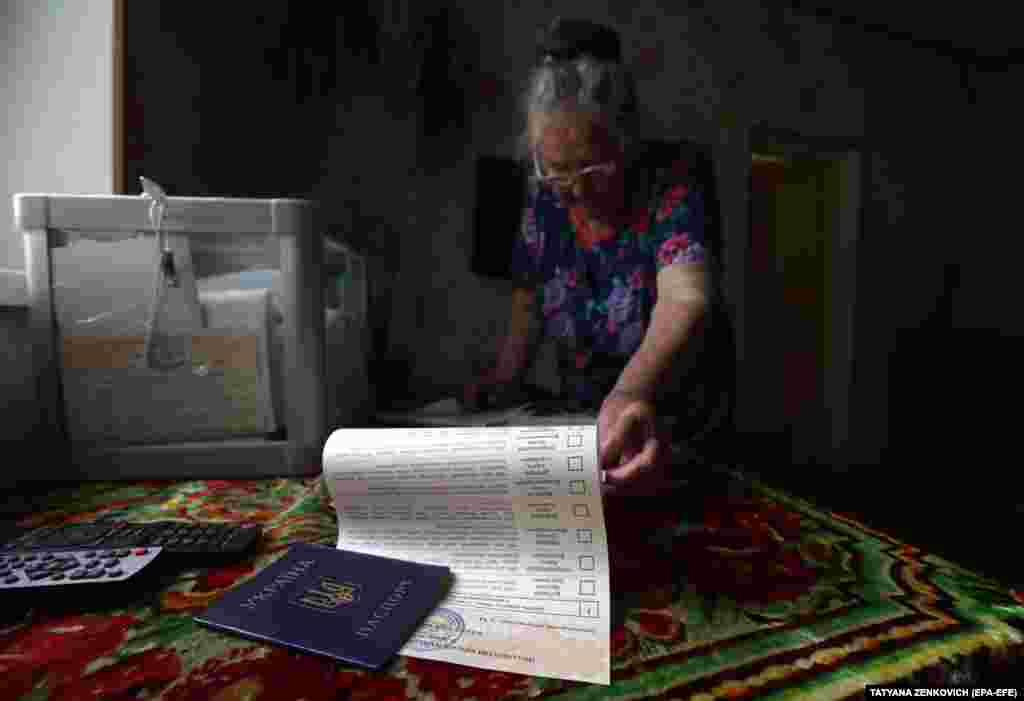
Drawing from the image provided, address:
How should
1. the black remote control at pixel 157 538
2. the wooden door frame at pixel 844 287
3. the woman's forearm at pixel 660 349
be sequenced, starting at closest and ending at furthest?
the black remote control at pixel 157 538 → the woman's forearm at pixel 660 349 → the wooden door frame at pixel 844 287

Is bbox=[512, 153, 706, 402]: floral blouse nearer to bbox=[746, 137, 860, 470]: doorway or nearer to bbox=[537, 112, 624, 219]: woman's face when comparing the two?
bbox=[537, 112, 624, 219]: woman's face

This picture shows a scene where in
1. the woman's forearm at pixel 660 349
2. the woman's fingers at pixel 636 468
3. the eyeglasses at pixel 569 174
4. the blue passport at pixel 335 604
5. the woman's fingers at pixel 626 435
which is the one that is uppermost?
the eyeglasses at pixel 569 174

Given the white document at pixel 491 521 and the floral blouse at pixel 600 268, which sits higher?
the floral blouse at pixel 600 268

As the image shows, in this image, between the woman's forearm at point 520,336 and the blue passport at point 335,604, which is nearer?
the blue passport at point 335,604

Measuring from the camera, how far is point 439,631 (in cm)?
31

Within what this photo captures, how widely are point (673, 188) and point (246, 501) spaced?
742 mm

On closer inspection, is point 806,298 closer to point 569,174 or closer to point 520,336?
point 520,336

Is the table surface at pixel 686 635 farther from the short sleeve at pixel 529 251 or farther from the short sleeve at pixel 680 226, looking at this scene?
the short sleeve at pixel 529 251

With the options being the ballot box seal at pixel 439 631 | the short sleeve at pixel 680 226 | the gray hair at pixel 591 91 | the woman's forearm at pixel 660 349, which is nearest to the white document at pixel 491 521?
the ballot box seal at pixel 439 631

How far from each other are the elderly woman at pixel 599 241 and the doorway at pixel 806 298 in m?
2.00

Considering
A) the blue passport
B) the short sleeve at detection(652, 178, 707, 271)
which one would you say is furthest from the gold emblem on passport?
the short sleeve at detection(652, 178, 707, 271)

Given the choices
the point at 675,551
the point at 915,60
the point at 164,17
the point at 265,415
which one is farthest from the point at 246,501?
the point at 915,60

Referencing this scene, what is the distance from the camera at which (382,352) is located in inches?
58.7

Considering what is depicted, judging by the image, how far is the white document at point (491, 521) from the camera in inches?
12.7
